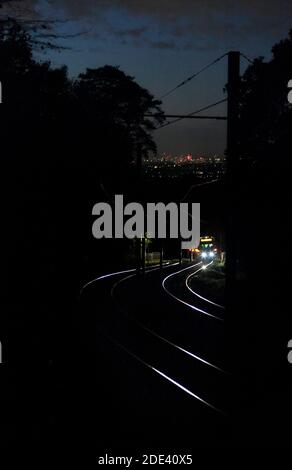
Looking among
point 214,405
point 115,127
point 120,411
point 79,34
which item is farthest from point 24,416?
point 115,127

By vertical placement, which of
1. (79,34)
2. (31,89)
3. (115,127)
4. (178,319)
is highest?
(115,127)

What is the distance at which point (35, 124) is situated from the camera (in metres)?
18.3

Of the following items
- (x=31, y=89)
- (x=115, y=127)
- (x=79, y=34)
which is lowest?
(x=79, y=34)

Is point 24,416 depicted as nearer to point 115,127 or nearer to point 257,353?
point 257,353

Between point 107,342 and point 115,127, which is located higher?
point 115,127

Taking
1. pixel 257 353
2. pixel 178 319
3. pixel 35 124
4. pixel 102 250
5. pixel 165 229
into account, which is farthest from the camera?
pixel 165 229

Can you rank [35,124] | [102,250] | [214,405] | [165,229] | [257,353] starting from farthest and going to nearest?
[165,229], [102,250], [35,124], [257,353], [214,405]

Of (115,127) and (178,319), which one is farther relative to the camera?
(115,127)

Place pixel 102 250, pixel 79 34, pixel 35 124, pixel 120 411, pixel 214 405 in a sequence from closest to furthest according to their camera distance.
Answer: pixel 79 34 → pixel 120 411 → pixel 214 405 → pixel 35 124 → pixel 102 250

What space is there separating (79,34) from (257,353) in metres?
10.0

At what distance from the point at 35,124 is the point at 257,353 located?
9.87 m

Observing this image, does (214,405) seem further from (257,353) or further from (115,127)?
(115,127)
